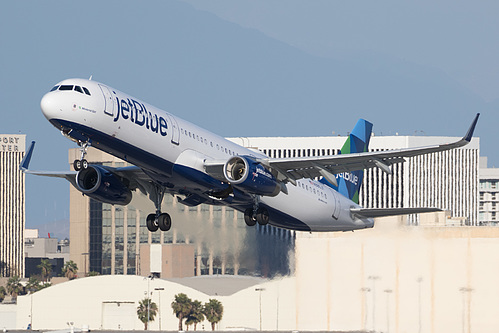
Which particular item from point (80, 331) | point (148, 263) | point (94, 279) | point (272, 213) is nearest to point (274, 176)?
point (272, 213)

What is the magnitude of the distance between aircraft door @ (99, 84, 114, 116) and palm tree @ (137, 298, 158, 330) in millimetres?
74864

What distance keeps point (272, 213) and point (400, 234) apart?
57.2 feet

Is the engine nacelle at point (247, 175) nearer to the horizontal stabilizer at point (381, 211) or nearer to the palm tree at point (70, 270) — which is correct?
the horizontal stabilizer at point (381, 211)

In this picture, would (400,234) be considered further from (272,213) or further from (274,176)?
(274,176)

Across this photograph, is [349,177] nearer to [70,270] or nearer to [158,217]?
[158,217]

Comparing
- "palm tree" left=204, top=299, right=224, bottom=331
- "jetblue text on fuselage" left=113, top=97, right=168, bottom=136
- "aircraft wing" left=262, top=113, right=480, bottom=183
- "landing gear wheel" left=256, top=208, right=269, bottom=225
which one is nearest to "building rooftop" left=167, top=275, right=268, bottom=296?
"palm tree" left=204, top=299, right=224, bottom=331

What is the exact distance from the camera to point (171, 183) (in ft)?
175

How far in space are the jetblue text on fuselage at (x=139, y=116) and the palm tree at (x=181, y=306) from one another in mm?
67723

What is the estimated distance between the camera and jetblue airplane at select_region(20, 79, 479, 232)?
48281 millimetres

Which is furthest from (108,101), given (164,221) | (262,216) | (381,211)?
(381,211)

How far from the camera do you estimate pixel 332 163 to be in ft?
175

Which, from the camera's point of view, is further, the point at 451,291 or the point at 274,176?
the point at 451,291

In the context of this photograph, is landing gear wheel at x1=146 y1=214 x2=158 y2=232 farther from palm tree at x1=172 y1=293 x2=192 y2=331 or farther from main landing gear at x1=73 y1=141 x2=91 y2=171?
palm tree at x1=172 y1=293 x2=192 y2=331

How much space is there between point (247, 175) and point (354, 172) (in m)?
19.8
